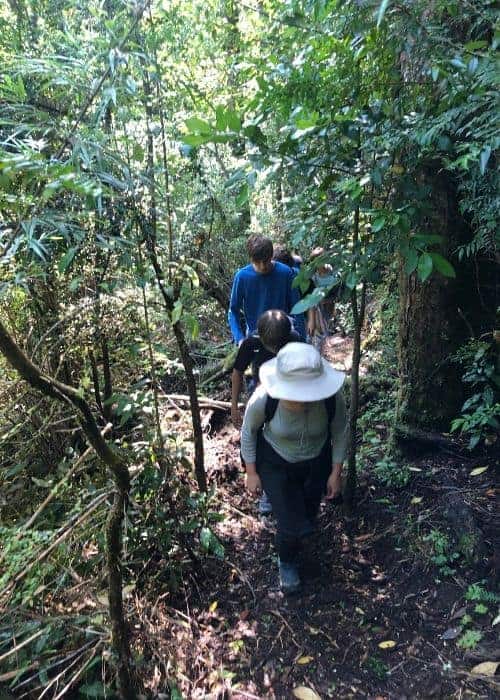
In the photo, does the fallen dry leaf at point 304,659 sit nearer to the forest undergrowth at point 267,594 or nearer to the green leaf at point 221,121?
the forest undergrowth at point 267,594

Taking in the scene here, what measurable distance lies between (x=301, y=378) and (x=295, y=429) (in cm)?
40

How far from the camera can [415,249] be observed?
2277 mm

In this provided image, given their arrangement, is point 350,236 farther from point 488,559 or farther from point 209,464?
point 209,464

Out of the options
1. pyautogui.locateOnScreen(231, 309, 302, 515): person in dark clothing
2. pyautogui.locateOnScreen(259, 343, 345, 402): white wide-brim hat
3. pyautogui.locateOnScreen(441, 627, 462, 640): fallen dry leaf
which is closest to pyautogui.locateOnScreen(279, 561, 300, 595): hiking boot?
pyautogui.locateOnScreen(231, 309, 302, 515): person in dark clothing

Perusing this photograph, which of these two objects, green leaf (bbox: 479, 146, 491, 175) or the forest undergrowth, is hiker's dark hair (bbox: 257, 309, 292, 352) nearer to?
the forest undergrowth

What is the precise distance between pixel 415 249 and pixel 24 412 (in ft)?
8.43

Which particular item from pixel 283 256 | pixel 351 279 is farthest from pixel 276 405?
pixel 283 256

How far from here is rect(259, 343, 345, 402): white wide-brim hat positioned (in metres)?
2.70

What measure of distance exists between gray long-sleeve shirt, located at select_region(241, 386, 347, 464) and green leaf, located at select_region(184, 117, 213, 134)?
5.06ft

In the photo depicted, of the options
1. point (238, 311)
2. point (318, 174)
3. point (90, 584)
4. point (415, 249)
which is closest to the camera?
point (415, 249)

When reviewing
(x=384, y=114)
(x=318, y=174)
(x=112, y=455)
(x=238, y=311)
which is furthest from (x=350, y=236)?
(x=112, y=455)

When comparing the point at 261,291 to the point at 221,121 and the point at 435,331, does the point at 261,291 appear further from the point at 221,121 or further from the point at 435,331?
the point at 221,121

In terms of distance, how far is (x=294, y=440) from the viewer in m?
3.03

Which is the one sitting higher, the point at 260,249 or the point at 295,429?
the point at 260,249
